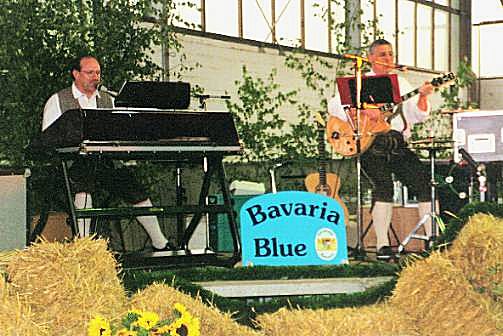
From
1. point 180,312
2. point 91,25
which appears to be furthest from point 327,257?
point 91,25

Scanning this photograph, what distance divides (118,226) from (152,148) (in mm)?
1855

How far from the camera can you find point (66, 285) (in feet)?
9.49

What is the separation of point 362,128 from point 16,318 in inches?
146

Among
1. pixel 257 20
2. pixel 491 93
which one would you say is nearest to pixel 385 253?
pixel 257 20

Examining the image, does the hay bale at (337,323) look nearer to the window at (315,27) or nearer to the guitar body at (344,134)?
the guitar body at (344,134)

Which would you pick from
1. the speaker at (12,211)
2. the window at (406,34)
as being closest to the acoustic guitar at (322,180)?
the speaker at (12,211)

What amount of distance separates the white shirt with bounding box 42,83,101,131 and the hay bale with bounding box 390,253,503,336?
2477 millimetres

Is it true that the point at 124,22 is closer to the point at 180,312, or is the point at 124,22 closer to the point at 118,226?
the point at 118,226

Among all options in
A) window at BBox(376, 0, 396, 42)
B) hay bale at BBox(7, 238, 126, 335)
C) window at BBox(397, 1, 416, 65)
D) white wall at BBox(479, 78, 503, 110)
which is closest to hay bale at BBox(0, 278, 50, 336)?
hay bale at BBox(7, 238, 126, 335)

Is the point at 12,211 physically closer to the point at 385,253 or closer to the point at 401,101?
the point at 385,253

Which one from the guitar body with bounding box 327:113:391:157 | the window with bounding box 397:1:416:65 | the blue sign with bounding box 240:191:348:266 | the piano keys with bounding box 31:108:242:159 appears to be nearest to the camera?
the blue sign with bounding box 240:191:348:266

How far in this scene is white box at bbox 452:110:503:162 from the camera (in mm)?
6422

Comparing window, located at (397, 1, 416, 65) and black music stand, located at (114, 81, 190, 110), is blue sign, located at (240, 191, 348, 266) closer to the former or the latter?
black music stand, located at (114, 81, 190, 110)

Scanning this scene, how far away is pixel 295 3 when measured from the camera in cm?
1113
